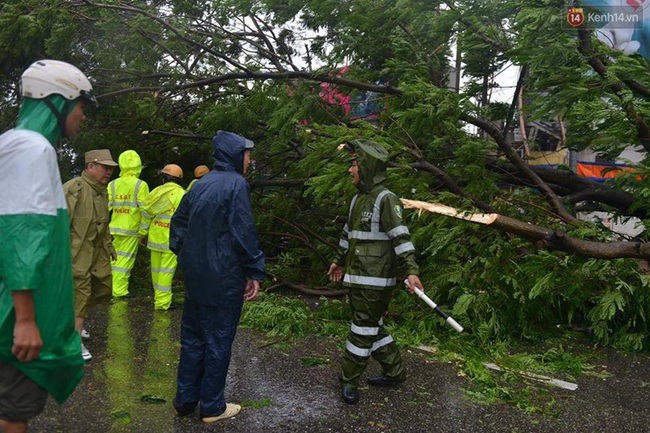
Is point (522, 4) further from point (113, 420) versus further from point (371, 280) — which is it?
point (113, 420)

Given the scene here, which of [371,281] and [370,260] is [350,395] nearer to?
[371,281]

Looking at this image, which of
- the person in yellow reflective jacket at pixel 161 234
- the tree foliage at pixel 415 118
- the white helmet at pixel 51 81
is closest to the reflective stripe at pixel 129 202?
the person in yellow reflective jacket at pixel 161 234

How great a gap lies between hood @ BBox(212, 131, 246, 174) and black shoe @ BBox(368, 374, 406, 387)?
1923 mm

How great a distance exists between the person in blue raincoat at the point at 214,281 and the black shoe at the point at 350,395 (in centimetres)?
79

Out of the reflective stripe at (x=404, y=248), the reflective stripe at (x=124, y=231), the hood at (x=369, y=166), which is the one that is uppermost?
the hood at (x=369, y=166)

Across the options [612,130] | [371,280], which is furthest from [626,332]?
[371,280]

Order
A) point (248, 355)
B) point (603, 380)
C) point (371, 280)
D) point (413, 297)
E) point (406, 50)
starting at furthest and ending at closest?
point (406, 50), point (413, 297), point (248, 355), point (603, 380), point (371, 280)

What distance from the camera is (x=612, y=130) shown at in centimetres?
584

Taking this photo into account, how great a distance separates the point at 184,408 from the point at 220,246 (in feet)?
3.50

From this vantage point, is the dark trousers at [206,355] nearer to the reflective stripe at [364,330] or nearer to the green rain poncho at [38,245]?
the reflective stripe at [364,330]

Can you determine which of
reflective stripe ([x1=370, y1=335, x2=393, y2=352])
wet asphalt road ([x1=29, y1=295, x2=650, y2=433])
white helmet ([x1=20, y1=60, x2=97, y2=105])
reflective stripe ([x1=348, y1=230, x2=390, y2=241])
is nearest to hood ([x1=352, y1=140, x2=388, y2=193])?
reflective stripe ([x1=348, y1=230, x2=390, y2=241])

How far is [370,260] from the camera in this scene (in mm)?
4602

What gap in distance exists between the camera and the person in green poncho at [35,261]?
91.6 inches

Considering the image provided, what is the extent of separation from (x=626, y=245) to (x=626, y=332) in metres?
1.11
